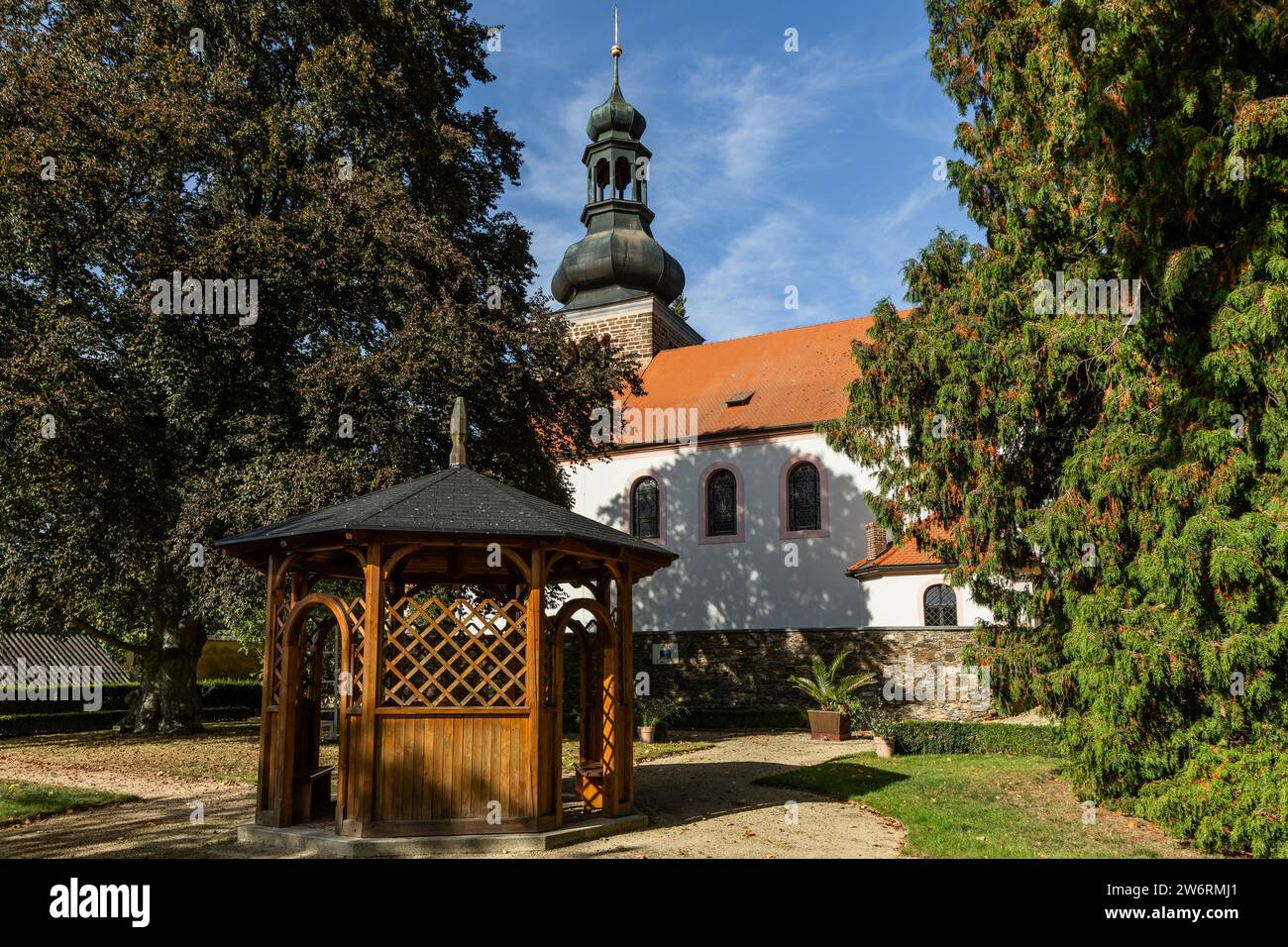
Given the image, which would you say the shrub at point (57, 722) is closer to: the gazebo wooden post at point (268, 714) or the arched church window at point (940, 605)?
the gazebo wooden post at point (268, 714)

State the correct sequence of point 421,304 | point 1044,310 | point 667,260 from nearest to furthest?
point 1044,310 → point 421,304 → point 667,260

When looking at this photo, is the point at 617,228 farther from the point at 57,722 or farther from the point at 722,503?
the point at 57,722

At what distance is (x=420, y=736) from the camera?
8.14m

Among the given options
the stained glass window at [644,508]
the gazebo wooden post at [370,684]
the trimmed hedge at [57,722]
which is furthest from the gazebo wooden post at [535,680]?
the stained glass window at [644,508]

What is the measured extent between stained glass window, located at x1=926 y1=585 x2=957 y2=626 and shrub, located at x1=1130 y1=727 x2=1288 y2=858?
13258 millimetres

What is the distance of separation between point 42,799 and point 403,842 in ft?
20.5

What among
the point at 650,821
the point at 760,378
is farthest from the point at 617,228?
the point at 650,821

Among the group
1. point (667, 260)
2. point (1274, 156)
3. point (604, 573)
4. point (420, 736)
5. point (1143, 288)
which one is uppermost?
point (667, 260)

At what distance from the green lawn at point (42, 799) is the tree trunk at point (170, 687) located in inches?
292

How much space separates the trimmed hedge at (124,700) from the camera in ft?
74.5

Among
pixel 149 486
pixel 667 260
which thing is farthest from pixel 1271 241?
pixel 667 260

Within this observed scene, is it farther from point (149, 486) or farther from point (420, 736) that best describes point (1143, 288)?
point (149, 486)

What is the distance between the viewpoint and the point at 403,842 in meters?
7.75
